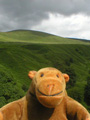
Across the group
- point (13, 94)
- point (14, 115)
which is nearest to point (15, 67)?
point (13, 94)

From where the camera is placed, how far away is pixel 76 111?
177 inches

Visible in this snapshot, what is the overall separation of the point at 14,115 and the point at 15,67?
5185 cm

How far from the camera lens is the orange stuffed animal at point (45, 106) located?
156 inches

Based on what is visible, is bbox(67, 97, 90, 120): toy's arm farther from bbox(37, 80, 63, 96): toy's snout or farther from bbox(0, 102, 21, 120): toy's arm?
bbox(0, 102, 21, 120): toy's arm

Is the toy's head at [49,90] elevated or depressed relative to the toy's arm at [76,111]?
elevated

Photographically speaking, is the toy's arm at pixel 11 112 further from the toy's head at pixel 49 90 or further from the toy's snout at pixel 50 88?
the toy's snout at pixel 50 88

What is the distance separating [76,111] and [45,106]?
1075mm

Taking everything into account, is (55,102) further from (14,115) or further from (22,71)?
(22,71)

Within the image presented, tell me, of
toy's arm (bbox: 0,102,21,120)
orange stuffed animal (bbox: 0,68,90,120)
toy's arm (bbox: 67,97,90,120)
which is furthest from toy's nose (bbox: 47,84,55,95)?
toy's arm (bbox: 0,102,21,120)

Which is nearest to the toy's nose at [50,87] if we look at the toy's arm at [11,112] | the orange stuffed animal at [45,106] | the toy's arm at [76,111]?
the orange stuffed animal at [45,106]

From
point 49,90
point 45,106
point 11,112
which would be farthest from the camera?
point 11,112

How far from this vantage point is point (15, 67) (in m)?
55.3

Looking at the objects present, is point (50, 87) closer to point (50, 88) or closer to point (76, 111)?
point (50, 88)

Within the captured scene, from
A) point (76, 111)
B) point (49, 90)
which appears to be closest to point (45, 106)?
point (49, 90)
